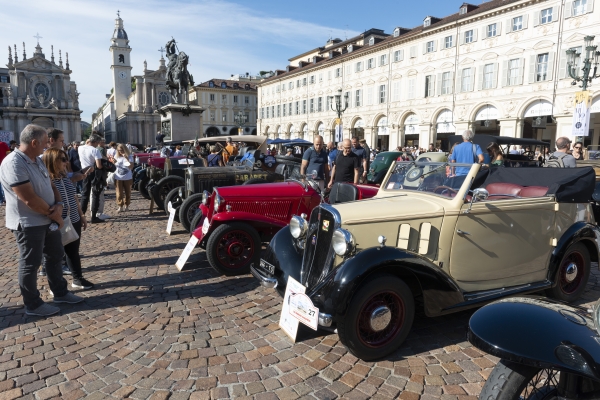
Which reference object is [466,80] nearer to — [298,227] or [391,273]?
[298,227]

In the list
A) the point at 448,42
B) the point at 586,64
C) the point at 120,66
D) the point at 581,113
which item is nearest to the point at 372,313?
the point at 581,113

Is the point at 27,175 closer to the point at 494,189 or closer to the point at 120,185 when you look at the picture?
the point at 494,189

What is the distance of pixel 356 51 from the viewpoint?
39594mm

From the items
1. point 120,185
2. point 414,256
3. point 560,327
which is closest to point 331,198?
point 414,256

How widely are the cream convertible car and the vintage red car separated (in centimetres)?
112

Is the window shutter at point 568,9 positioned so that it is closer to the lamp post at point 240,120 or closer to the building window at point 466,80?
the building window at point 466,80

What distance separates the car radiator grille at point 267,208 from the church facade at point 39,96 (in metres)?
80.1

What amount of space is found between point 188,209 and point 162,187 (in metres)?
2.81

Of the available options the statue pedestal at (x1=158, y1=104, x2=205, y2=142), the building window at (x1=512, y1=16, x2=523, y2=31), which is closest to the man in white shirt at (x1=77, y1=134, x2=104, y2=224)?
the statue pedestal at (x1=158, y1=104, x2=205, y2=142)

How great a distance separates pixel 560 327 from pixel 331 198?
372cm

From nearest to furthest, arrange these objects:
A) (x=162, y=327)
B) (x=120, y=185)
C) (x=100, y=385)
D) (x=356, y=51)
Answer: (x=100, y=385)
(x=162, y=327)
(x=120, y=185)
(x=356, y=51)

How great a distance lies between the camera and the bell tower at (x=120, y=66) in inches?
3472

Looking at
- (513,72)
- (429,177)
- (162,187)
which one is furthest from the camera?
(513,72)

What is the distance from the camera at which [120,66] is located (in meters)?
89.1
